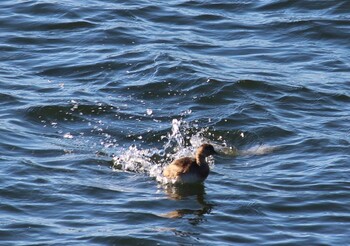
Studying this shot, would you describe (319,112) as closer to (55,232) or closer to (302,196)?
(302,196)

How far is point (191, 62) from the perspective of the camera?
18203 millimetres

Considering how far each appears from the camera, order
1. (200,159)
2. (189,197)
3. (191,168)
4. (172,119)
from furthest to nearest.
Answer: (172,119) < (200,159) < (191,168) < (189,197)

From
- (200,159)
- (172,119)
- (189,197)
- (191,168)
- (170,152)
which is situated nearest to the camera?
(189,197)

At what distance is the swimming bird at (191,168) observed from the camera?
13.8 meters

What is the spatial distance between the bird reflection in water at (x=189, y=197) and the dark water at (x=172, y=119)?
0.03 metres

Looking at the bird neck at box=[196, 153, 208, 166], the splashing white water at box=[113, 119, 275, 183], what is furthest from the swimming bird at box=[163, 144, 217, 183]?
the splashing white water at box=[113, 119, 275, 183]

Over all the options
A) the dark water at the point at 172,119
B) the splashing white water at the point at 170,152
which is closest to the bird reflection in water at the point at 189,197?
the dark water at the point at 172,119

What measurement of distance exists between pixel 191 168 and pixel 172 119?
202cm

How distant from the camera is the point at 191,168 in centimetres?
1395

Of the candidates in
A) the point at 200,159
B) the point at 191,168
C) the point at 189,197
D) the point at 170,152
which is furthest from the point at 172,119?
the point at 189,197

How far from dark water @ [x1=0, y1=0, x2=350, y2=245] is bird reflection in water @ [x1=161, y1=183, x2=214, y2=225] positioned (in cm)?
3

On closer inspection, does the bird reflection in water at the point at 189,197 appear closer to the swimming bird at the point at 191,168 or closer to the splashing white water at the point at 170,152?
the swimming bird at the point at 191,168

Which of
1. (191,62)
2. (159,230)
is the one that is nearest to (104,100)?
(191,62)

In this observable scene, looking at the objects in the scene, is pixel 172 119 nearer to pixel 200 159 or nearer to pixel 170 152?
pixel 170 152
